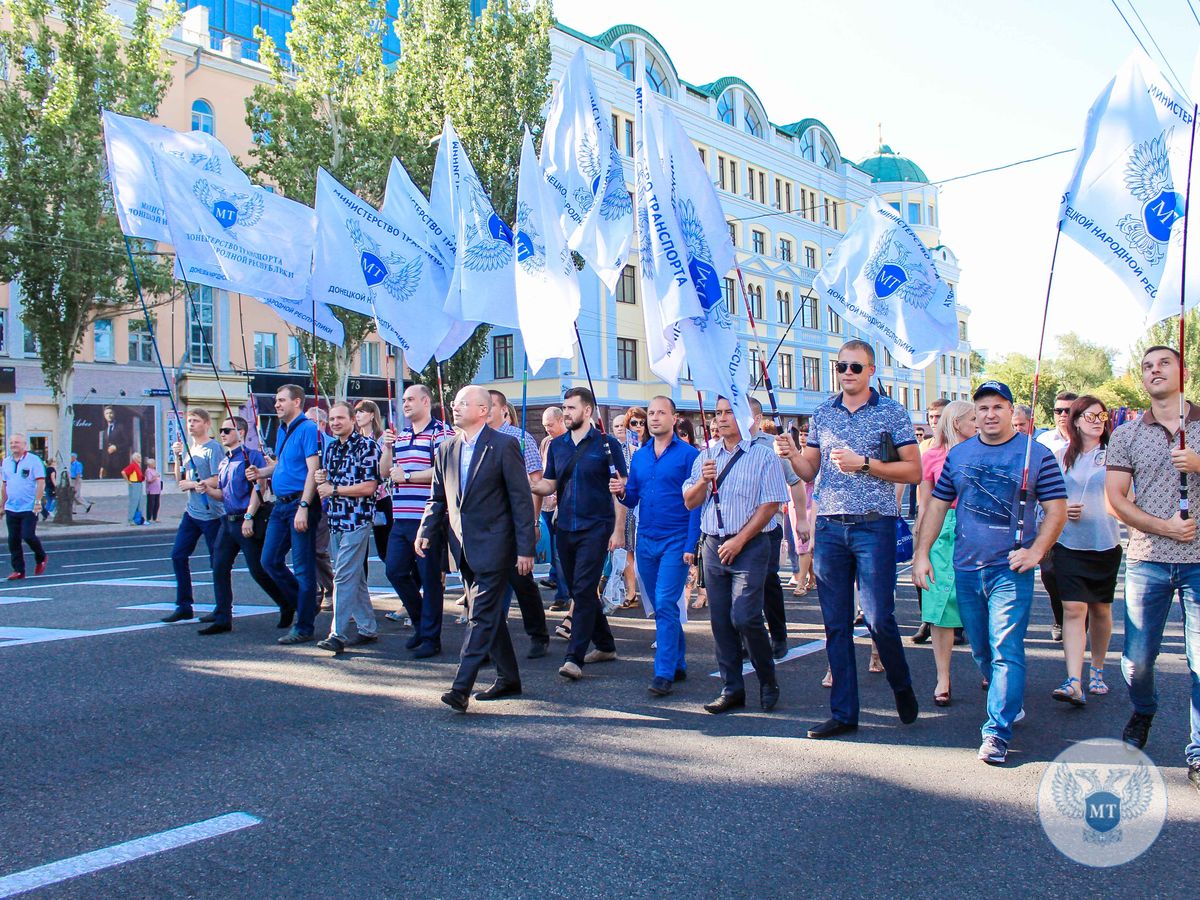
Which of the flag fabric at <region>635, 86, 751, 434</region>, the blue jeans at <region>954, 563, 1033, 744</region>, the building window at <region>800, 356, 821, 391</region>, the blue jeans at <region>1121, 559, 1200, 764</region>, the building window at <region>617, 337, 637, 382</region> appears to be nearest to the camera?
the blue jeans at <region>1121, 559, 1200, 764</region>

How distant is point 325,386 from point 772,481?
96.5 feet

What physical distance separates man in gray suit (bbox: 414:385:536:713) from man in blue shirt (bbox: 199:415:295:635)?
9.37ft

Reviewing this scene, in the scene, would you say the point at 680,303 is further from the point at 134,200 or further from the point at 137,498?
the point at 137,498

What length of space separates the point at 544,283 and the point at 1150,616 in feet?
16.5

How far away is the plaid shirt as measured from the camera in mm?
7812

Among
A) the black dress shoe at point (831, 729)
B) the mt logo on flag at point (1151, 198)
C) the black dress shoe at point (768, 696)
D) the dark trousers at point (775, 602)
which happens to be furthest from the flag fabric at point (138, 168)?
the mt logo on flag at point (1151, 198)

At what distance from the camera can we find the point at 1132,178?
5887 millimetres

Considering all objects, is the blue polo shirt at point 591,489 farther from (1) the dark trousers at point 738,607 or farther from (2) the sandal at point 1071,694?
(2) the sandal at point 1071,694

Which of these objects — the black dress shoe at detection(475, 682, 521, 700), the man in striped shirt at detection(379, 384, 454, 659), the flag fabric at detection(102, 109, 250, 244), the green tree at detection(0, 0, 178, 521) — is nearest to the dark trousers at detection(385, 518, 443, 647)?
the man in striped shirt at detection(379, 384, 454, 659)

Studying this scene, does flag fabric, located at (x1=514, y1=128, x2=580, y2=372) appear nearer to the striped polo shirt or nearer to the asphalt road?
the striped polo shirt

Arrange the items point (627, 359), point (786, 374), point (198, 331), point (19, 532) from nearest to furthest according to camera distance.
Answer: point (19, 532) < point (198, 331) < point (627, 359) < point (786, 374)

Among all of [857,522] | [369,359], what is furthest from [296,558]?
[369,359]

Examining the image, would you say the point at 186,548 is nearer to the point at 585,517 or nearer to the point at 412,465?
the point at 412,465

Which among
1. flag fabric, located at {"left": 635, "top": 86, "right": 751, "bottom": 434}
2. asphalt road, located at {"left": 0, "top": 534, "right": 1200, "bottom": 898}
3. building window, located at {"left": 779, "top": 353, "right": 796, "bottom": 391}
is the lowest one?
asphalt road, located at {"left": 0, "top": 534, "right": 1200, "bottom": 898}
